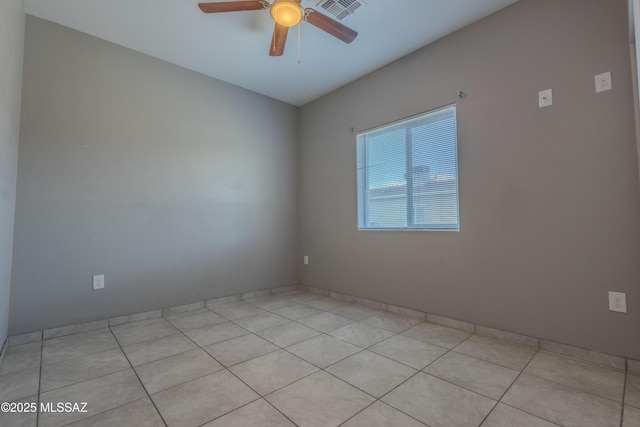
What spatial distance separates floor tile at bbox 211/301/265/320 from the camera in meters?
2.97

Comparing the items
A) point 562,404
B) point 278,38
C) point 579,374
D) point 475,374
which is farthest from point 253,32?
point 579,374

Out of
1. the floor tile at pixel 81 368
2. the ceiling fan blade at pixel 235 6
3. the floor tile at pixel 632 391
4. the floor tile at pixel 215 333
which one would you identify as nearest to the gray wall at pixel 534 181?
the floor tile at pixel 632 391

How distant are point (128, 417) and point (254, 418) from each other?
601 mm

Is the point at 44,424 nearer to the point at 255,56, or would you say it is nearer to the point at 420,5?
the point at 255,56

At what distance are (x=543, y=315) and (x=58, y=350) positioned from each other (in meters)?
3.58

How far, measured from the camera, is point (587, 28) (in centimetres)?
198

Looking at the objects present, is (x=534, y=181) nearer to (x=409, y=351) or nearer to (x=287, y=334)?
(x=409, y=351)

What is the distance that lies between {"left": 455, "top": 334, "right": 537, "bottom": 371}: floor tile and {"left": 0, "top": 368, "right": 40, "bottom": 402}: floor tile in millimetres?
2673

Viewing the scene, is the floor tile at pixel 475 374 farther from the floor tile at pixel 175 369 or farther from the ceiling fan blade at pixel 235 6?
the ceiling fan blade at pixel 235 6

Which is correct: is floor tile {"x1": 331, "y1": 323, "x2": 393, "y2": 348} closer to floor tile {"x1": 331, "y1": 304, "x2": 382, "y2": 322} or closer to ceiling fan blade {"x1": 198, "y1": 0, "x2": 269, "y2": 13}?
floor tile {"x1": 331, "y1": 304, "x2": 382, "y2": 322}

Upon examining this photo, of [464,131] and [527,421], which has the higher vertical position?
[464,131]

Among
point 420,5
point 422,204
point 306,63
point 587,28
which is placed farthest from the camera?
point 306,63

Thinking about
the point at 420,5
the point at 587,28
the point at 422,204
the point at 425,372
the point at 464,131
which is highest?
the point at 420,5

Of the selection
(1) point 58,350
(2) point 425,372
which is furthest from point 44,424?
(2) point 425,372
